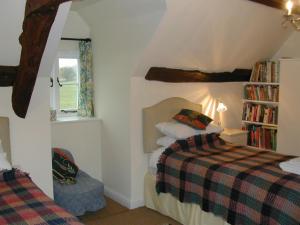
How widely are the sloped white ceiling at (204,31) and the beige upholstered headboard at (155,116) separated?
0.43 m

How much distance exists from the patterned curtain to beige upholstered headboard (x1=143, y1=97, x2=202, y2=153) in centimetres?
82

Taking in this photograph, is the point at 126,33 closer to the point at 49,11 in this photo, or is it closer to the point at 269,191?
the point at 49,11

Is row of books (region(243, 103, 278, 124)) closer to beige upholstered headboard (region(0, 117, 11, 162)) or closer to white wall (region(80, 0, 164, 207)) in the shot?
white wall (region(80, 0, 164, 207))

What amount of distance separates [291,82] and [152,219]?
7.73ft

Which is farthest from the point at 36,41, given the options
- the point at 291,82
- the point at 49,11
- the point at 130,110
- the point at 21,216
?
the point at 291,82

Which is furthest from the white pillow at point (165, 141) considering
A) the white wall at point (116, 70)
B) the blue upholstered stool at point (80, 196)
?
the blue upholstered stool at point (80, 196)

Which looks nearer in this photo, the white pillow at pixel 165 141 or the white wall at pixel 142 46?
the white wall at pixel 142 46

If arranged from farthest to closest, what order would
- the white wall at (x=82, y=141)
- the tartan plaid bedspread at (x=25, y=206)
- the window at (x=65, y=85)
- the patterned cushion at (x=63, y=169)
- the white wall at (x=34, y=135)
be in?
the window at (x=65, y=85), the white wall at (x=82, y=141), the patterned cushion at (x=63, y=169), the white wall at (x=34, y=135), the tartan plaid bedspread at (x=25, y=206)

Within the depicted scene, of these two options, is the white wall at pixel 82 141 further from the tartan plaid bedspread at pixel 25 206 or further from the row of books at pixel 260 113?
the row of books at pixel 260 113

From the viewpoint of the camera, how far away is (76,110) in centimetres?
446

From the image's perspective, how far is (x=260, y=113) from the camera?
4.79m

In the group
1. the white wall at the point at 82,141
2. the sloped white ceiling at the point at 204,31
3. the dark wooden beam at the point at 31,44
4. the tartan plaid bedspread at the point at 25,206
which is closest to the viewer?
the tartan plaid bedspread at the point at 25,206

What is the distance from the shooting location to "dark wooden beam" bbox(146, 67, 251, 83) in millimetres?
3838

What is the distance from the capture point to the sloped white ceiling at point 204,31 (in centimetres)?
325
